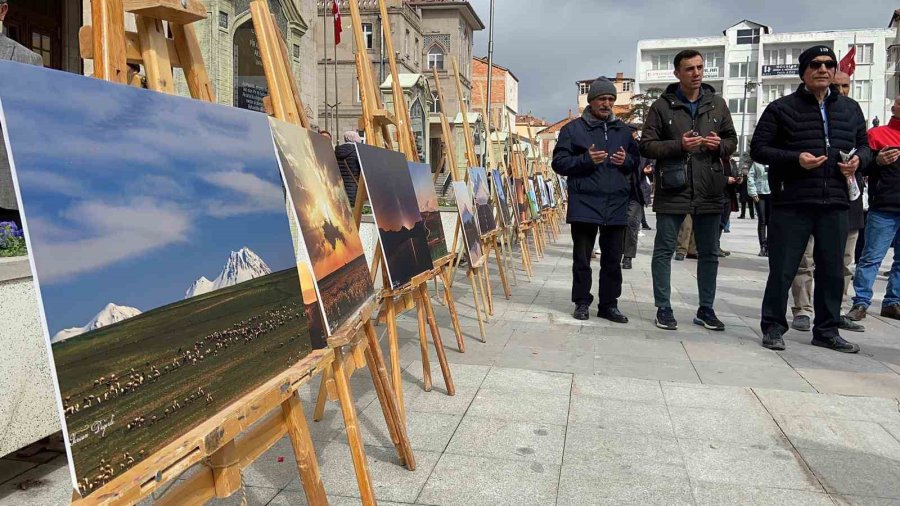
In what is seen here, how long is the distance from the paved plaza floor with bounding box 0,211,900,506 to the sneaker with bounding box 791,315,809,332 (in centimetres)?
31

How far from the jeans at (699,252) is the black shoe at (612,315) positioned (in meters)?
0.37

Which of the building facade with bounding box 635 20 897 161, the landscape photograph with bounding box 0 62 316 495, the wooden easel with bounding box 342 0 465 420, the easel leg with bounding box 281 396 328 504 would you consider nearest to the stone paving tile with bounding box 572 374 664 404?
the wooden easel with bounding box 342 0 465 420

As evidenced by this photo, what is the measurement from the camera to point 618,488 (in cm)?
275

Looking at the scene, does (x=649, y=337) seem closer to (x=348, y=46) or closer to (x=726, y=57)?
(x=348, y=46)

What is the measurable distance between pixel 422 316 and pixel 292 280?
5.90ft

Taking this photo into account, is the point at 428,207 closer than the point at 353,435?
No

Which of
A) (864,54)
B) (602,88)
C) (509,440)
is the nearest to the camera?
(509,440)

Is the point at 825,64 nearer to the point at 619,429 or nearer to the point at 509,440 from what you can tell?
the point at 619,429

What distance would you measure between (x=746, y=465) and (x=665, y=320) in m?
3.02

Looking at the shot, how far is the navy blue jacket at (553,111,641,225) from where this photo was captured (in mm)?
6117

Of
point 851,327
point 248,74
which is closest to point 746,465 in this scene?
point 851,327

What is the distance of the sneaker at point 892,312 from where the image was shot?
21.5 feet

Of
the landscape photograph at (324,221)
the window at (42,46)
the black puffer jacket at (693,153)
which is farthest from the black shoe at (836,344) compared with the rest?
the window at (42,46)

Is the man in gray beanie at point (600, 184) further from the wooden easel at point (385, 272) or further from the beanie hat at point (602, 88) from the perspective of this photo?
the wooden easel at point (385, 272)
